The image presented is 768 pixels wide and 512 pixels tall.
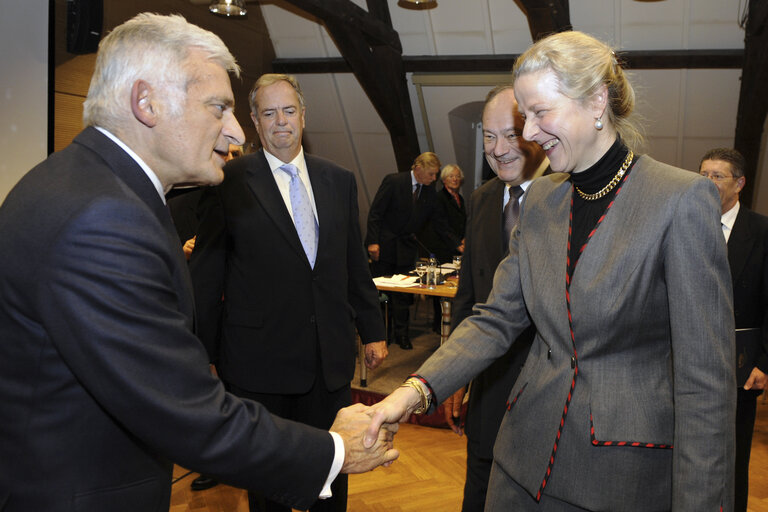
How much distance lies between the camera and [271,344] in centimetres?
238

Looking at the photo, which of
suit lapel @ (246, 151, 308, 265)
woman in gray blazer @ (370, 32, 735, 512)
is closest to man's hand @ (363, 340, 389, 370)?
suit lapel @ (246, 151, 308, 265)

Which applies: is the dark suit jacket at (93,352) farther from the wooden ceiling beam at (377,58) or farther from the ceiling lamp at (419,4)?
the wooden ceiling beam at (377,58)

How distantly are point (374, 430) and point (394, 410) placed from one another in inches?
3.0

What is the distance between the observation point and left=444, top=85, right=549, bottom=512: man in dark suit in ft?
7.06

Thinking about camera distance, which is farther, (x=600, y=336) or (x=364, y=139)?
(x=364, y=139)

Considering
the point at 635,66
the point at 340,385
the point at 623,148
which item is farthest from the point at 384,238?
the point at 623,148

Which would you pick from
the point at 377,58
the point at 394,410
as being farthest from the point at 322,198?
the point at 377,58

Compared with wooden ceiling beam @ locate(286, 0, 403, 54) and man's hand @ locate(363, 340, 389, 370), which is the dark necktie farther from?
wooden ceiling beam @ locate(286, 0, 403, 54)

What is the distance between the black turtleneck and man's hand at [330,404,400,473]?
2.24ft

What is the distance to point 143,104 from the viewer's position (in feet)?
4.20

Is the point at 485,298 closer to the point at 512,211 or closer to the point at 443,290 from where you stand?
the point at 512,211

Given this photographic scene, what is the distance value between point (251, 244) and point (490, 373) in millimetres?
991

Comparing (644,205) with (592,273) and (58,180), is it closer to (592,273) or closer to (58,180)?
(592,273)

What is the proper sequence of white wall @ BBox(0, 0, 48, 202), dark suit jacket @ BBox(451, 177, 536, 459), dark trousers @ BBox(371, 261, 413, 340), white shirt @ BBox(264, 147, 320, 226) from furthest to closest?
dark trousers @ BBox(371, 261, 413, 340) → white wall @ BBox(0, 0, 48, 202) → white shirt @ BBox(264, 147, 320, 226) → dark suit jacket @ BBox(451, 177, 536, 459)
